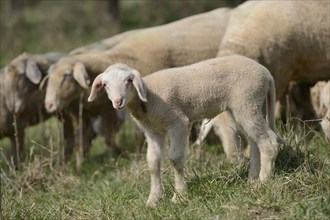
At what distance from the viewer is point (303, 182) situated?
17.8ft

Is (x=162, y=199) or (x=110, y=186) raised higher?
(x=162, y=199)

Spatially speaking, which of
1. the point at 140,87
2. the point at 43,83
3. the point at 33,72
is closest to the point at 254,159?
the point at 140,87

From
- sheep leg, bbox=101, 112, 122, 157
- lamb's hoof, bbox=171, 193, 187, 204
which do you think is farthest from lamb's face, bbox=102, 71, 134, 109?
sheep leg, bbox=101, 112, 122, 157

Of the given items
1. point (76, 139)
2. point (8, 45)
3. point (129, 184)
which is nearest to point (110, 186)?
point (129, 184)

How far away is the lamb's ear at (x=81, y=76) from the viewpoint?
9.11m

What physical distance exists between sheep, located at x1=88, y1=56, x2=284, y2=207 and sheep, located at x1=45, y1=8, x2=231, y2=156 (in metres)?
3.17

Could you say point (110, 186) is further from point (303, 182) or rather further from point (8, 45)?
point (8, 45)

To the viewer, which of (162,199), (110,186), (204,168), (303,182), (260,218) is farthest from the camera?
(110,186)

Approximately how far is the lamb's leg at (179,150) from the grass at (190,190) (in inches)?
3.8

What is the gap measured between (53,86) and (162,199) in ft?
11.9

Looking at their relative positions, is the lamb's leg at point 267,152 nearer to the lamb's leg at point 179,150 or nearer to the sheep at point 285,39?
the lamb's leg at point 179,150

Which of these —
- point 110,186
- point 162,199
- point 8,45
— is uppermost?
point 162,199

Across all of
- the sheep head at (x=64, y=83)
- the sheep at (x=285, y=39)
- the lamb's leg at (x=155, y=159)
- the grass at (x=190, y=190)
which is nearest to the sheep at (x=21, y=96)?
the sheep head at (x=64, y=83)

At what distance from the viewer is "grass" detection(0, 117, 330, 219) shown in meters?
5.11
